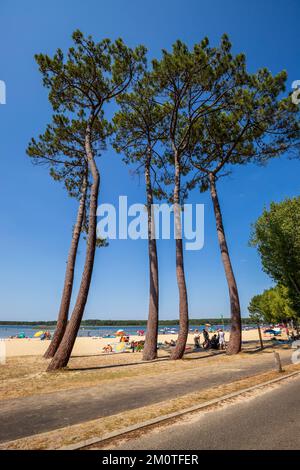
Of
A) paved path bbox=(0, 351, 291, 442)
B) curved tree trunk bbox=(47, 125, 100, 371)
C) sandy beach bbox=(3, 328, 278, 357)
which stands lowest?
sandy beach bbox=(3, 328, 278, 357)

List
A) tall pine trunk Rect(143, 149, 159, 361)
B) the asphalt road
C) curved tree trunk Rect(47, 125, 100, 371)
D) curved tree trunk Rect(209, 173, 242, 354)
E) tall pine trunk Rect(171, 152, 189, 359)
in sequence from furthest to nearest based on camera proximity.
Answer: curved tree trunk Rect(209, 173, 242, 354) < tall pine trunk Rect(143, 149, 159, 361) < tall pine trunk Rect(171, 152, 189, 359) < curved tree trunk Rect(47, 125, 100, 371) < the asphalt road

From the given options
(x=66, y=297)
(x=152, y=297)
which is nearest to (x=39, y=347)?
(x=66, y=297)

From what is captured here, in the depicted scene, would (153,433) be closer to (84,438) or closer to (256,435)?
(84,438)

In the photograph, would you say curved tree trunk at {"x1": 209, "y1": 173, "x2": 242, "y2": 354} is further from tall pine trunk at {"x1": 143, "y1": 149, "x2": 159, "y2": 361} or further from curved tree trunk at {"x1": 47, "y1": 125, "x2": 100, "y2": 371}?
curved tree trunk at {"x1": 47, "y1": 125, "x2": 100, "y2": 371}

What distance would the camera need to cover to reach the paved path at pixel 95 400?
5.40m

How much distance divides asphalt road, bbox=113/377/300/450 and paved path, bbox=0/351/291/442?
1.72 meters

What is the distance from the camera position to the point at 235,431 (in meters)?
4.75

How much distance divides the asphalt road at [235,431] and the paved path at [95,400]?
5.64 ft

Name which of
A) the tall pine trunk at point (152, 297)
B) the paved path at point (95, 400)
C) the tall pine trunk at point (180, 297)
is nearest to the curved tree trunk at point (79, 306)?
the paved path at point (95, 400)

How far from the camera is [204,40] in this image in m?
16.1

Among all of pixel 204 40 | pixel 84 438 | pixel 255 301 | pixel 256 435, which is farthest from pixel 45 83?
pixel 255 301

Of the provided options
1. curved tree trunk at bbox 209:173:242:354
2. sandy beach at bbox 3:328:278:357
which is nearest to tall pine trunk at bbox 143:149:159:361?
curved tree trunk at bbox 209:173:242:354

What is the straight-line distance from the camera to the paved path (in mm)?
5402

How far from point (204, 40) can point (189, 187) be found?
10.4 metres
